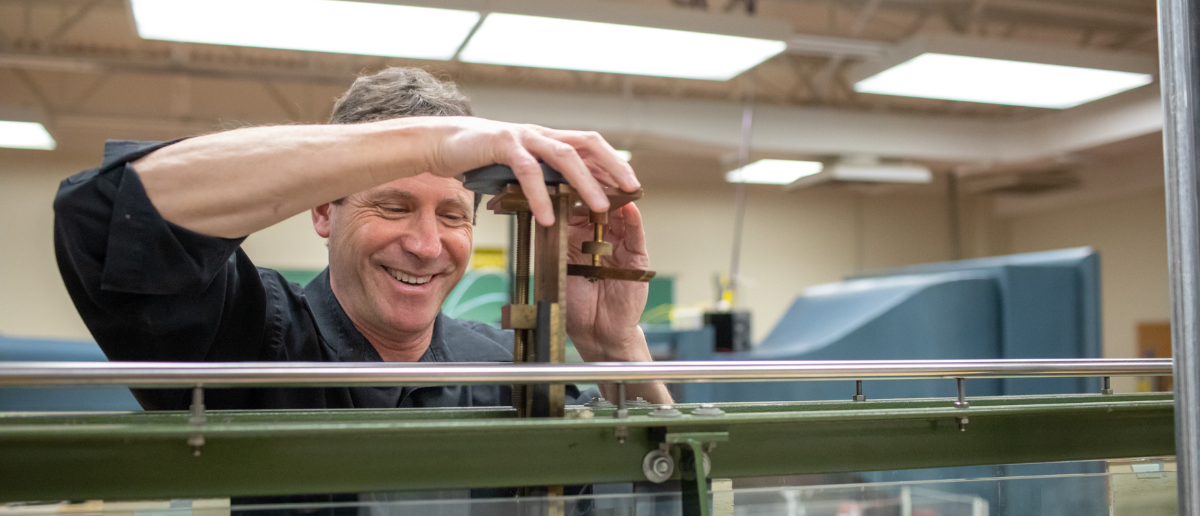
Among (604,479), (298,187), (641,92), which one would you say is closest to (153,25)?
(298,187)

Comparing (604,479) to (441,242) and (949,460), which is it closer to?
(949,460)

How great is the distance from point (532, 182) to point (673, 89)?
5.54 m

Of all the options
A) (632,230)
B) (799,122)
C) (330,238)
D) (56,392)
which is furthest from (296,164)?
(799,122)

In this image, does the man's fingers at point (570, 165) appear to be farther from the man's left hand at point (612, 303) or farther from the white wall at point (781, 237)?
the white wall at point (781, 237)

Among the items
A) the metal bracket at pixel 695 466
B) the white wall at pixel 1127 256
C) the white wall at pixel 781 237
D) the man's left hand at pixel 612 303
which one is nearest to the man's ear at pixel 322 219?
the man's left hand at pixel 612 303

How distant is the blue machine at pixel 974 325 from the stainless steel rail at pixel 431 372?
4.52 feet

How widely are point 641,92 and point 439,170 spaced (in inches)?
207

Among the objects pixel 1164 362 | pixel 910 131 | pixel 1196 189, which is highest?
pixel 910 131

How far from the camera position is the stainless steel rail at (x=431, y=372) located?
0.57m

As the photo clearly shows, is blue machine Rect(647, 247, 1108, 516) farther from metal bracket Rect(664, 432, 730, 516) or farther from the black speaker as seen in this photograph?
metal bracket Rect(664, 432, 730, 516)

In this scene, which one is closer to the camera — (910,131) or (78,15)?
(78,15)

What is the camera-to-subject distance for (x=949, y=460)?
0.76 m

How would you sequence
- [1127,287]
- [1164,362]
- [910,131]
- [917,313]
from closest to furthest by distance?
[1164,362] < [917,313] < [910,131] < [1127,287]

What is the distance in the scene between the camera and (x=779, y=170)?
5.69 meters
